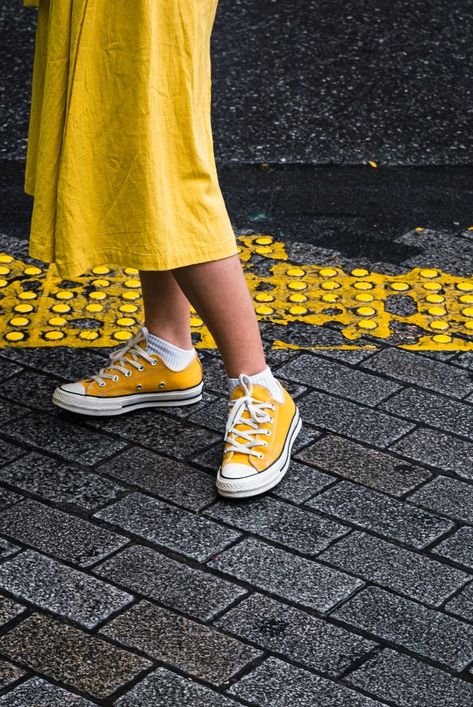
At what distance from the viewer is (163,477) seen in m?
2.99

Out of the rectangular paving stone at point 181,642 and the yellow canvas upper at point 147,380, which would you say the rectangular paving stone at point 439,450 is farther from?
the rectangular paving stone at point 181,642

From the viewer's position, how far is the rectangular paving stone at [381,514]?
2.79 meters

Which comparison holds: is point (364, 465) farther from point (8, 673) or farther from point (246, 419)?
point (8, 673)

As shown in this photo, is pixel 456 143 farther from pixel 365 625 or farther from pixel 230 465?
pixel 365 625

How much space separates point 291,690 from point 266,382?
942 millimetres

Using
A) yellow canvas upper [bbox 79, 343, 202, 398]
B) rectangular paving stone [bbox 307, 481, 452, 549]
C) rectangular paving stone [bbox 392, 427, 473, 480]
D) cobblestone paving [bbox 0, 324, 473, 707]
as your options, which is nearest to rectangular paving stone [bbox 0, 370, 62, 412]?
cobblestone paving [bbox 0, 324, 473, 707]

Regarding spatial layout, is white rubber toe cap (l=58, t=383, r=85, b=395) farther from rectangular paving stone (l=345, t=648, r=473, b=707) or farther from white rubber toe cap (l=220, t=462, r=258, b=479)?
rectangular paving stone (l=345, t=648, r=473, b=707)

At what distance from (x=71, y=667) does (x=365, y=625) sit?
609 mm

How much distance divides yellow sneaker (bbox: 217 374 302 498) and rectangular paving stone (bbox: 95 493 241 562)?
4.6 inches

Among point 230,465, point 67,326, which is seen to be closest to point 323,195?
point 67,326

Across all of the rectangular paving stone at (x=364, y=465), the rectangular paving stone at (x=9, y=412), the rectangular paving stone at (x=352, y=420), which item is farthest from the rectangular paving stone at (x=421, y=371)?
the rectangular paving stone at (x=9, y=412)

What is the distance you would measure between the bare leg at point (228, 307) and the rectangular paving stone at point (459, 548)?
65cm

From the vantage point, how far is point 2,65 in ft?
19.1

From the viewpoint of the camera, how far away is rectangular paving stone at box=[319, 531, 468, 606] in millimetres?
2602
